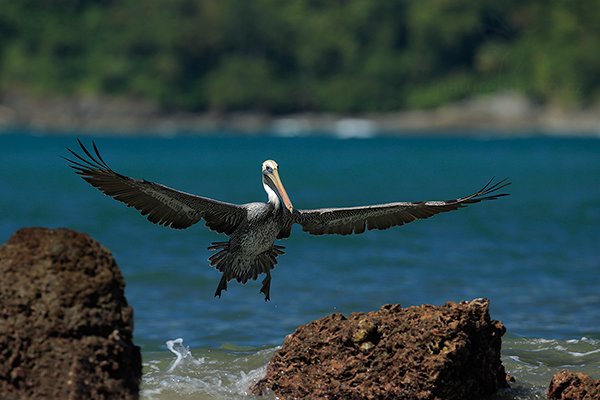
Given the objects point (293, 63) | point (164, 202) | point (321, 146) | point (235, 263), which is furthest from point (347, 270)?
point (293, 63)

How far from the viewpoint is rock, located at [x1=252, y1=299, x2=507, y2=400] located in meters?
8.18

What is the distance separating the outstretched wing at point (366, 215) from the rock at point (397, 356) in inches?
86.2

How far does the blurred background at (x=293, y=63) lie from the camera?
403 ft

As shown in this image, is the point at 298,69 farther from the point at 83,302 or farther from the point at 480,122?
the point at 83,302

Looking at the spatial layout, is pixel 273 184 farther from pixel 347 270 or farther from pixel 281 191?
pixel 347 270

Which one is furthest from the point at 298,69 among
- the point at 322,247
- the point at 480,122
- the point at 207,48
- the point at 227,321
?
the point at 227,321

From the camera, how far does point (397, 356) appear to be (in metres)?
8.27

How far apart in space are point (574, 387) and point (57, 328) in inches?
139

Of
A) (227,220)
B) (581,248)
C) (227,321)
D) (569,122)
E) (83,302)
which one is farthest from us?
(569,122)

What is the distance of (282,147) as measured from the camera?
9094 cm

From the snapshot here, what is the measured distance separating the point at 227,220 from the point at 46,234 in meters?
3.99

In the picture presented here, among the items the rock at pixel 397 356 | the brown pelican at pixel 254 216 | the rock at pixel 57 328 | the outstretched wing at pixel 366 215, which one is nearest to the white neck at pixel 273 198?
the brown pelican at pixel 254 216

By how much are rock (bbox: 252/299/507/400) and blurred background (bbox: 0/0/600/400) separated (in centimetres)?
60

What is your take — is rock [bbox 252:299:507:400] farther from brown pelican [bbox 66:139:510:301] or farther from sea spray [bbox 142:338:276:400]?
brown pelican [bbox 66:139:510:301]
